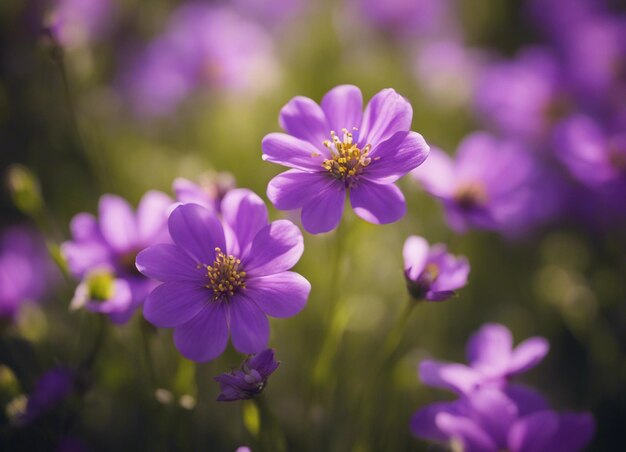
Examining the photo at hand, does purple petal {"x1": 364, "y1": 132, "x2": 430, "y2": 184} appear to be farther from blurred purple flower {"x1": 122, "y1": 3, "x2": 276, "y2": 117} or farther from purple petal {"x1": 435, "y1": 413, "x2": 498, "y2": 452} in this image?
blurred purple flower {"x1": 122, "y1": 3, "x2": 276, "y2": 117}

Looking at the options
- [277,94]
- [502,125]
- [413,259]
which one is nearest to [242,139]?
[277,94]

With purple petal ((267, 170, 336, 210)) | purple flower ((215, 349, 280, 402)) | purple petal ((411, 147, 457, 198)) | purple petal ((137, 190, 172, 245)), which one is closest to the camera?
purple flower ((215, 349, 280, 402))

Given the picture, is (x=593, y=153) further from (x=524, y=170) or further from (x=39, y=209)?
(x=39, y=209)

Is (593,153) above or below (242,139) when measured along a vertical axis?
below

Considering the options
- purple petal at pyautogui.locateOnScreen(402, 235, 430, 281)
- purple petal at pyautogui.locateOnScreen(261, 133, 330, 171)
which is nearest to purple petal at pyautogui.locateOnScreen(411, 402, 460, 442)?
purple petal at pyautogui.locateOnScreen(402, 235, 430, 281)

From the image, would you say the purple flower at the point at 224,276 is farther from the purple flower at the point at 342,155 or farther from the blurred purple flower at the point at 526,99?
the blurred purple flower at the point at 526,99

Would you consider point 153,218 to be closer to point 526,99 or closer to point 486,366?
point 486,366

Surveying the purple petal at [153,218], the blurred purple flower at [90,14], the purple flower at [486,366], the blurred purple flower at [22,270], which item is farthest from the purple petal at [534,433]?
the blurred purple flower at [90,14]
